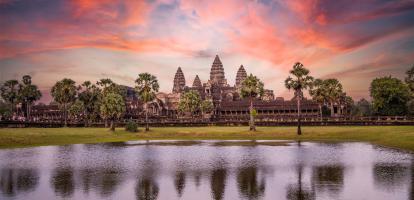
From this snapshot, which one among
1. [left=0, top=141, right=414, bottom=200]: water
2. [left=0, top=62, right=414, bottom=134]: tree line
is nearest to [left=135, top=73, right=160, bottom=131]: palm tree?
[left=0, top=62, right=414, bottom=134]: tree line

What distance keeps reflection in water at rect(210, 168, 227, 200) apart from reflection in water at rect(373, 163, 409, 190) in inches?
399

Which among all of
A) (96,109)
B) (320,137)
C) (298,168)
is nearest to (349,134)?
(320,137)

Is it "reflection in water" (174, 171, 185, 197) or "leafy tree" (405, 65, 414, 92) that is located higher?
"leafy tree" (405, 65, 414, 92)

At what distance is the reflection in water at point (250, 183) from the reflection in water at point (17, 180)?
13611 millimetres

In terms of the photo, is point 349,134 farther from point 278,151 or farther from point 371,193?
point 371,193

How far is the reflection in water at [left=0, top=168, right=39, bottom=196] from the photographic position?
27.0 metres

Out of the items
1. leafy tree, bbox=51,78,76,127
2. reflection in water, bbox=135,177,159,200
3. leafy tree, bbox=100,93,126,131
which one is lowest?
reflection in water, bbox=135,177,159,200

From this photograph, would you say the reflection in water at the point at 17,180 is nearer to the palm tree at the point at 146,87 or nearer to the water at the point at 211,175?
the water at the point at 211,175

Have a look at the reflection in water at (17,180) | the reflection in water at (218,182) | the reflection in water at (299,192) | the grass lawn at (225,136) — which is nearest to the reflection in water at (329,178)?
the reflection in water at (299,192)

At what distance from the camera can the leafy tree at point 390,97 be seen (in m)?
103

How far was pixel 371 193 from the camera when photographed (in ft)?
81.4

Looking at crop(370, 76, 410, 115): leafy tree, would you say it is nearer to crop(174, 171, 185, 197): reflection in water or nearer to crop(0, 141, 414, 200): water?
crop(0, 141, 414, 200): water

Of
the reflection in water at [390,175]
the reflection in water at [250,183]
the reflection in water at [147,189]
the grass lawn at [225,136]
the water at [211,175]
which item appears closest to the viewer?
the reflection in water at [147,189]

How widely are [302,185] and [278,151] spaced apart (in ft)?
69.0
